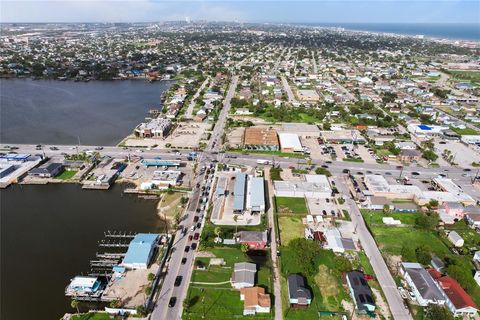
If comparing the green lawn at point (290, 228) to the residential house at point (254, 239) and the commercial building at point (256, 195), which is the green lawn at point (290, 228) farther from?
the commercial building at point (256, 195)

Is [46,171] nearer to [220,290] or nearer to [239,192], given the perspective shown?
[239,192]

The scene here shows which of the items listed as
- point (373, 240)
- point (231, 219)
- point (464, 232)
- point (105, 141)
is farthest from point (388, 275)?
point (105, 141)

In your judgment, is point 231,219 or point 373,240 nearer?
point 373,240

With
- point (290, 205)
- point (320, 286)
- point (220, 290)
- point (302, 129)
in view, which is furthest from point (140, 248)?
point (302, 129)

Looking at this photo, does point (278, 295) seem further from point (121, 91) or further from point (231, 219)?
point (121, 91)

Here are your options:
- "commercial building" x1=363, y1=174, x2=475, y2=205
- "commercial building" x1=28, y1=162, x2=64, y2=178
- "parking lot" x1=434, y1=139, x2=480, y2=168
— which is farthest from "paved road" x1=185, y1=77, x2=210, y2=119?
"parking lot" x1=434, y1=139, x2=480, y2=168

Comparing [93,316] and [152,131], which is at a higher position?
[152,131]
